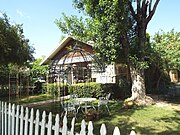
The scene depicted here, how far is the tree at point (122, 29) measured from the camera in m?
10.7

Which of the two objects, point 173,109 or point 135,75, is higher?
point 135,75

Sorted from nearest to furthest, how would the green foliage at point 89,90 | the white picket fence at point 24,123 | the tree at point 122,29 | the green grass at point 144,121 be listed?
1. the white picket fence at point 24,123
2. the green grass at point 144,121
3. the tree at point 122,29
4. the green foliage at point 89,90

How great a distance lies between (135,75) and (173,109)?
2.98 m

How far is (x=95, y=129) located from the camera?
7543mm

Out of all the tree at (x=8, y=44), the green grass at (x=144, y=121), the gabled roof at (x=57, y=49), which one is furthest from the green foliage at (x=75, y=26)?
the gabled roof at (x=57, y=49)

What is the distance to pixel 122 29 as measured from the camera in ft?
36.4

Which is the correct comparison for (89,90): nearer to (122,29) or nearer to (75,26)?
(75,26)

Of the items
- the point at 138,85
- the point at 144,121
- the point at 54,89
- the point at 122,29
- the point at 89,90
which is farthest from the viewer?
A: the point at 54,89

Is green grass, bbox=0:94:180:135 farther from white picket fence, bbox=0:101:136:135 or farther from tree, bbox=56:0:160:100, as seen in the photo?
white picket fence, bbox=0:101:136:135

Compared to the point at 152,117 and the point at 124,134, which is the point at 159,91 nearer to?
the point at 152,117

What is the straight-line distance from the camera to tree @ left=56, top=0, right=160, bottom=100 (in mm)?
10711

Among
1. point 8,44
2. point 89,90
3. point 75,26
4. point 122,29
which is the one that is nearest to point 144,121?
point 122,29

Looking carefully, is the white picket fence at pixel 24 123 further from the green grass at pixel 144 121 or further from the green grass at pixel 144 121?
the green grass at pixel 144 121

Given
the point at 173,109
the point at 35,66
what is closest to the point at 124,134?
the point at 173,109
